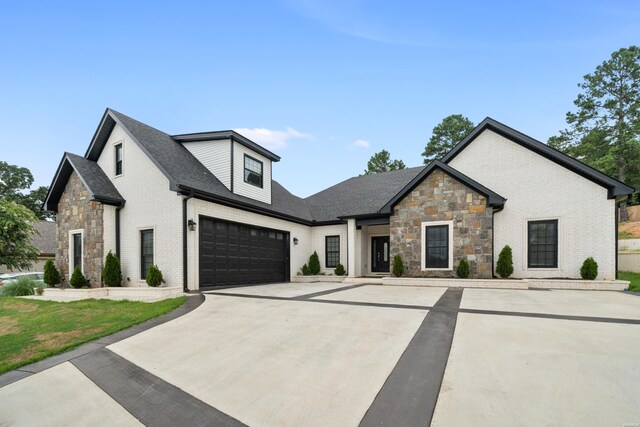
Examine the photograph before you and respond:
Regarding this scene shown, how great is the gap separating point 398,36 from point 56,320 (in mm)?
14083

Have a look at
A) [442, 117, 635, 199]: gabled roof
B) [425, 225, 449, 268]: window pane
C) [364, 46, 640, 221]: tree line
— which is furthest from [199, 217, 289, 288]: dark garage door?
[364, 46, 640, 221]: tree line

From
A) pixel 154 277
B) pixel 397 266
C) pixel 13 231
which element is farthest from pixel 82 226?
pixel 397 266

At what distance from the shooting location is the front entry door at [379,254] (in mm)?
17250

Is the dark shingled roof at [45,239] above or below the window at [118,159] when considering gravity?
below

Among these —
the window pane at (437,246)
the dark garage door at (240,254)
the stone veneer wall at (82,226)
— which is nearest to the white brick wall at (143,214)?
the stone veneer wall at (82,226)

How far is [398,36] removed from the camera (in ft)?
40.2

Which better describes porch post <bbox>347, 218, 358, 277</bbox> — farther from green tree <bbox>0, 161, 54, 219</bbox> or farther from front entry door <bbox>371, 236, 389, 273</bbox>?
green tree <bbox>0, 161, 54, 219</bbox>

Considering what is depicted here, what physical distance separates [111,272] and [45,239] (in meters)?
20.6

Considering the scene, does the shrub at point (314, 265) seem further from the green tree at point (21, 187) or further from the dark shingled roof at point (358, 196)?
the green tree at point (21, 187)

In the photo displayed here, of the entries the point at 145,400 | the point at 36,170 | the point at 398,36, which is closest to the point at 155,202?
the point at 145,400

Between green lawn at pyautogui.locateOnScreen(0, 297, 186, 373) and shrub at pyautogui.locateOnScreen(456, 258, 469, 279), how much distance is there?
31.6 ft

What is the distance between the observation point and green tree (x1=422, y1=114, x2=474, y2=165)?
37.1 meters

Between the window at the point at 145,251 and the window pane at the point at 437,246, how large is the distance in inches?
417

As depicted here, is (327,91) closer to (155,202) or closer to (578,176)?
(155,202)
